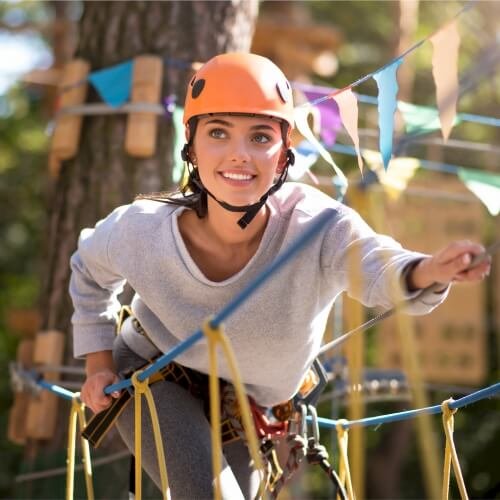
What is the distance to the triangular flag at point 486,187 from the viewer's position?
9.40 feet

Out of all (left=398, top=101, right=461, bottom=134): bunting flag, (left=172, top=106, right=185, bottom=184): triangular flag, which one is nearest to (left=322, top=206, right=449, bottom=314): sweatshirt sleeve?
(left=398, top=101, right=461, bottom=134): bunting flag

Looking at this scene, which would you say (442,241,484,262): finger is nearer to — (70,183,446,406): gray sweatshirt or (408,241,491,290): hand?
(408,241,491,290): hand

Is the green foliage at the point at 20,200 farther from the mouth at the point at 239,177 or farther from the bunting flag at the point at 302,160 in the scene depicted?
the mouth at the point at 239,177

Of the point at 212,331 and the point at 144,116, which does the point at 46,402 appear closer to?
the point at 144,116

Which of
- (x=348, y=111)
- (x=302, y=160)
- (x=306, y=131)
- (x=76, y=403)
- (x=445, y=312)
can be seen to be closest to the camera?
(x=348, y=111)

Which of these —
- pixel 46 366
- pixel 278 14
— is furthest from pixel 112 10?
pixel 278 14

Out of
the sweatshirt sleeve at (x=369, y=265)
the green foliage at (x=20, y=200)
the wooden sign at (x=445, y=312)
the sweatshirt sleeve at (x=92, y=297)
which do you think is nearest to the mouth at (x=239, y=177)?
the sweatshirt sleeve at (x=369, y=265)

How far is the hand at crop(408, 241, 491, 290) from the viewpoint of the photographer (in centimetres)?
170

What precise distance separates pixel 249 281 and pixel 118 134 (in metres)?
1.63

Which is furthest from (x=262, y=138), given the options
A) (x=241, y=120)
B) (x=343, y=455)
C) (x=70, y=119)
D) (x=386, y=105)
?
(x=70, y=119)

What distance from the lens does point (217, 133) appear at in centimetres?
234

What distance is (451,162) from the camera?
12.2 meters

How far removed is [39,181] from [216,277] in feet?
34.7

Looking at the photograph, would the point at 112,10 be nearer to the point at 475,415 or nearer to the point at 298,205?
the point at 298,205
